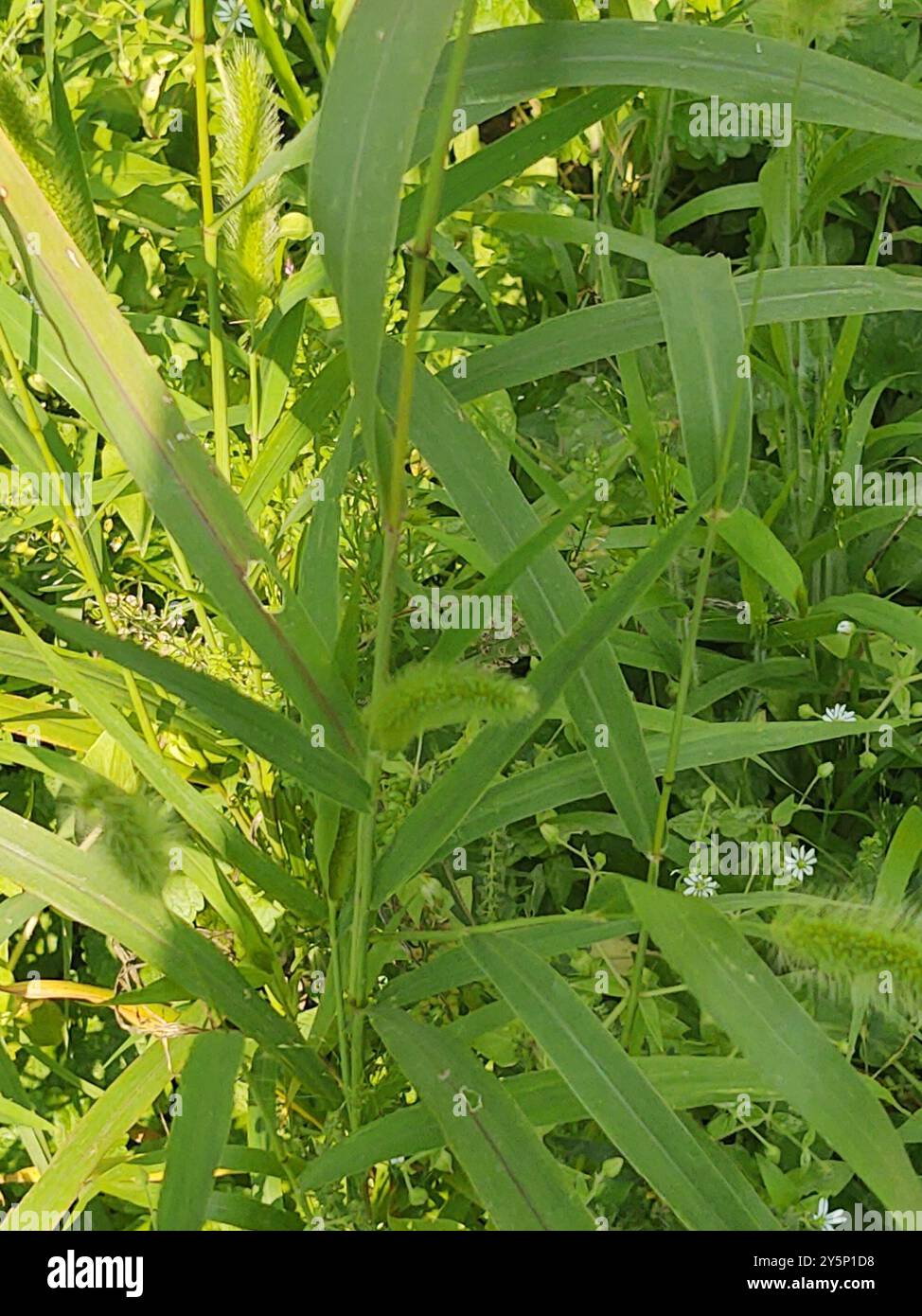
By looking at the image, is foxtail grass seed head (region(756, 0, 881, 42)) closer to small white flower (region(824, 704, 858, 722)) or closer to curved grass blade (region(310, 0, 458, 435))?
curved grass blade (region(310, 0, 458, 435))

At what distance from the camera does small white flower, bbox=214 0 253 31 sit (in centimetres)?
112

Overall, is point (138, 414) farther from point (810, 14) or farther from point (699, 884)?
point (699, 884)

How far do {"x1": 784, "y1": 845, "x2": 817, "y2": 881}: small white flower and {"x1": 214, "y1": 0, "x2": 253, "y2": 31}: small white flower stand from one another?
0.83 metres

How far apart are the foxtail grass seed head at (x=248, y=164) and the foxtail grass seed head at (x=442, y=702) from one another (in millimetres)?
345

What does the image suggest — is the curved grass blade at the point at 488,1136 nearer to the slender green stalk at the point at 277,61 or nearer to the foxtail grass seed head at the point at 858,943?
the foxtail grass seed head at the point at 858,943

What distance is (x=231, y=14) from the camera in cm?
114

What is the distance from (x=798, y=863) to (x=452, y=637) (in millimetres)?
418

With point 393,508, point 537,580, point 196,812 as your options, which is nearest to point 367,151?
point 393,508

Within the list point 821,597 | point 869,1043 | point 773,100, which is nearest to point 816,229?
point 821,597

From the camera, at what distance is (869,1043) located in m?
0.99

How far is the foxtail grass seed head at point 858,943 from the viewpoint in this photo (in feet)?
1.85
